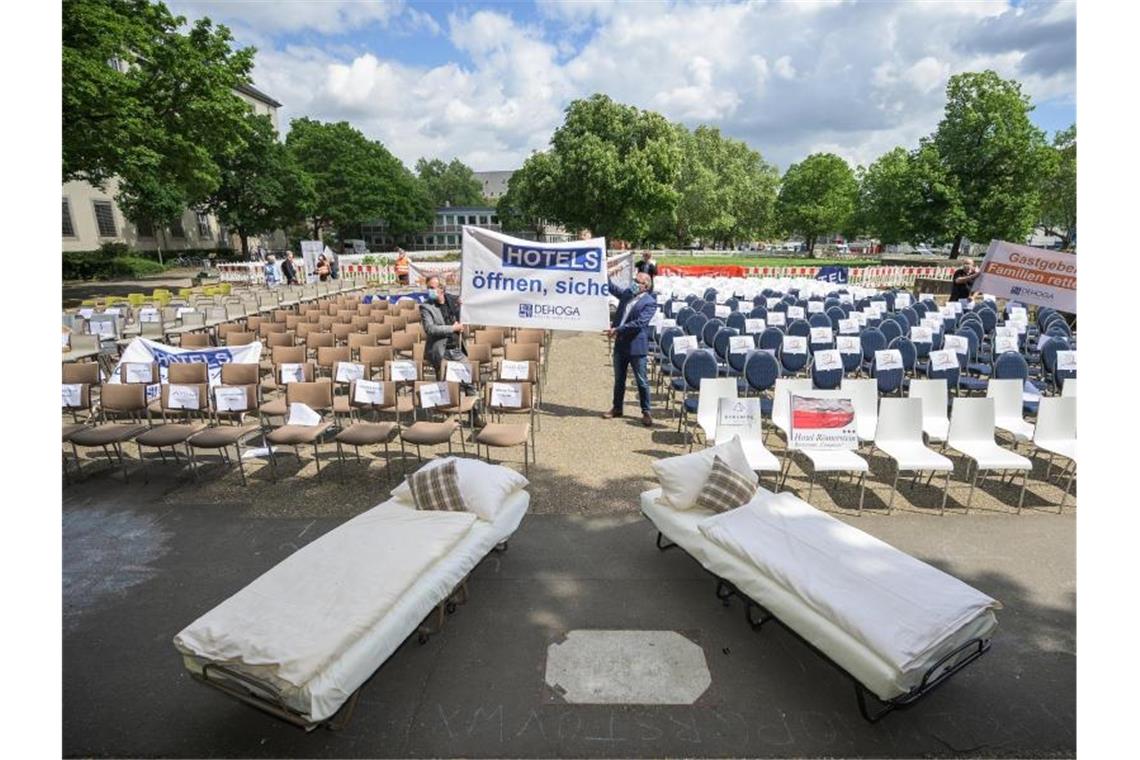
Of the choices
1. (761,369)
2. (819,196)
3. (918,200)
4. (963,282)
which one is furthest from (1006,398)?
(819,196)

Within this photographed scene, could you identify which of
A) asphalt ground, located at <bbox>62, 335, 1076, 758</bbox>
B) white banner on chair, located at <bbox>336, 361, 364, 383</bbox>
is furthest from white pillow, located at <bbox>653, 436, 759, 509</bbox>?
white banner on chair, located at <bbox>336, 361, 364, 383</bbox>

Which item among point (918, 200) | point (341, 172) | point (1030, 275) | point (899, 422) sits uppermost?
point (341, 172)

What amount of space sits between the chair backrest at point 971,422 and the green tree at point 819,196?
187 ft

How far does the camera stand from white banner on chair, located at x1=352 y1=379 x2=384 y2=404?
7434 millimetres

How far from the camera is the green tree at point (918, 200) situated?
34844 millimetres

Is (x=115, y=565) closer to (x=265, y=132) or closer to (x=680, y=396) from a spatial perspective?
(x=680, y=396)

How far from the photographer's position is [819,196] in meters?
58.8

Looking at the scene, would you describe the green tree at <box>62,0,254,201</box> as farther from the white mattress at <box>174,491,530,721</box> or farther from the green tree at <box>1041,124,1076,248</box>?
the green tree at <box>1041,124,1076,248</box>

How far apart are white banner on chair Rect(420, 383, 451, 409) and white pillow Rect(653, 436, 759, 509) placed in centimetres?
348

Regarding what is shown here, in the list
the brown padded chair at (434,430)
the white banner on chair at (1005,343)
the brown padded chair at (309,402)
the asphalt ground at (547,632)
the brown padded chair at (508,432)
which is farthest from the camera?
the white banner on chair at (1005,343)

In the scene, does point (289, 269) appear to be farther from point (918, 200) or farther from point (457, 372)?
point (918, 200)

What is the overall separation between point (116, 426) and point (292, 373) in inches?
86.9

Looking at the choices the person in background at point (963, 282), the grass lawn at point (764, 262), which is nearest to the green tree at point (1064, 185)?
the grass lawn at point (764, 262)

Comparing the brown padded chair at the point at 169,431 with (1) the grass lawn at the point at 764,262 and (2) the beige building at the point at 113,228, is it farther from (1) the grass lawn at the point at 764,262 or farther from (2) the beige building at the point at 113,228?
(1) the grass lawn at the point at 764,262
